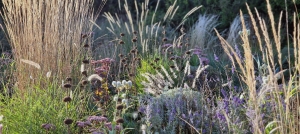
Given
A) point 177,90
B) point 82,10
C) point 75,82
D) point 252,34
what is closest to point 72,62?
point 75,82

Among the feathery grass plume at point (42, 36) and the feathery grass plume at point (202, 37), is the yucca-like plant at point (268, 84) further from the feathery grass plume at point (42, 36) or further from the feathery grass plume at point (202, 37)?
the feathery grass plume at point (202, 37)

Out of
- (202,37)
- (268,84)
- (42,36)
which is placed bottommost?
(268,84)

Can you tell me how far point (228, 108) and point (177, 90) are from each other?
51 cm

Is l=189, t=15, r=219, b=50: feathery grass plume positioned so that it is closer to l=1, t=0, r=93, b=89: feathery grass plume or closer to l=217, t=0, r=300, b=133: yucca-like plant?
l=1, t=0, r=93, b=89: feathery grass plume

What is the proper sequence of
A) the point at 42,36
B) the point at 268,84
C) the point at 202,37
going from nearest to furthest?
the point at 268,84
the point at 42,36
the point at 202,37

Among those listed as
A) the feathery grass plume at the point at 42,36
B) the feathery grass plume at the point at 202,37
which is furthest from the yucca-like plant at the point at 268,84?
the feathery grass plume at the point at 202,37

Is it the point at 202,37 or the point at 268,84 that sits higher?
the point at 202,37

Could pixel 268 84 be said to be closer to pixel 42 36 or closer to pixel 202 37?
pixel 42 36

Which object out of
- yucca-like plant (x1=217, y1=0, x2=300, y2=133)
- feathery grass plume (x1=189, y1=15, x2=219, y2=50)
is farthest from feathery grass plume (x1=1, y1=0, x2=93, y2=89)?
feathery grass plume (x1=189, y1=15, x2=219, y2=50)

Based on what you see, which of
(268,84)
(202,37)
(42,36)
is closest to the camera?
(268,84)

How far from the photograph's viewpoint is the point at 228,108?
12.6 feet

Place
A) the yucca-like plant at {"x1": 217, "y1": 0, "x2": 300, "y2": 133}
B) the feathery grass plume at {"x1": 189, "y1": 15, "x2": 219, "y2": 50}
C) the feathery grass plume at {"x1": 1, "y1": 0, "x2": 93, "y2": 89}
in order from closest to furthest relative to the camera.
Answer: the yucca-like plant at {"x1": 217, "y1": 0, "x2": 300, "y2": 133}, the feathery grass plume at {"x1": 1, "y1": 0, "x2": 93, "y2": 89}, the feathery grass plume at {"x1": 189, "y1": 15, "x2": 219, "y2": 50}

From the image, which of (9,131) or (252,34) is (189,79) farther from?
(252,34)

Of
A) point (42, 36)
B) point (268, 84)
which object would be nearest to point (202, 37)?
point (42, 36)
